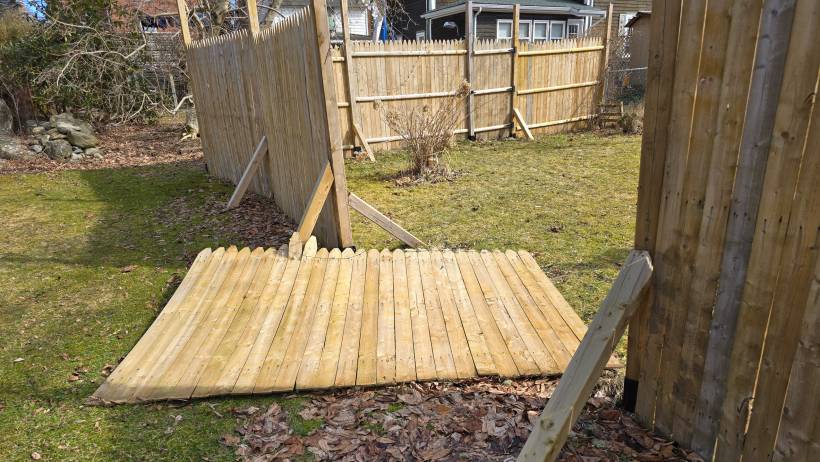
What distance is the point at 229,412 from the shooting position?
2.83m

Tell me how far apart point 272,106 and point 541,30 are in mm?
20192

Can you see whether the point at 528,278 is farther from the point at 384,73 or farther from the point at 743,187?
the point at 384,73

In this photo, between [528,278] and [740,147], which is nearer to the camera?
[740,147]

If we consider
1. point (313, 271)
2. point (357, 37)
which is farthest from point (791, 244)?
point (357, 37)

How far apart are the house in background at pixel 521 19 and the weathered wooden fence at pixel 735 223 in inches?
801

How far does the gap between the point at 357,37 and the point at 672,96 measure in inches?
1134

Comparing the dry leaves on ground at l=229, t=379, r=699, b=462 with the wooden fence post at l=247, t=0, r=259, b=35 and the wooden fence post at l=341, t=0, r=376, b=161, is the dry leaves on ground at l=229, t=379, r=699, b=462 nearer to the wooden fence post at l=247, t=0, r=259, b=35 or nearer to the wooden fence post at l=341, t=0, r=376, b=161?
the wooden fence post at l=247, t=0, r=259, b=35

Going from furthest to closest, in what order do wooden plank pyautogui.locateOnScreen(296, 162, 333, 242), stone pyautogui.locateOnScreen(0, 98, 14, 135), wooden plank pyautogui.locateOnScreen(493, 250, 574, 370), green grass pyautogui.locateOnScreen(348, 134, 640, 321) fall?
stone pyautogui.locateOnScreen(0, 98, 14, 135)
green grass pyautogui.locateOnScreen(348, 134, 640, 321)
wooden plank pyautogui.locateOnScreen(296, 162, 333, 242)
wooden plank pyautogui.locateOnScreen(493, 250, 574, 370)

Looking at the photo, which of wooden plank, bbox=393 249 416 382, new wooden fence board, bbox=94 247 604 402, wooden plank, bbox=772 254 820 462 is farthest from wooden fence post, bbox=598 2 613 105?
wooden plank, bbox=772 254 820 462

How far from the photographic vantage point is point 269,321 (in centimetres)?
371

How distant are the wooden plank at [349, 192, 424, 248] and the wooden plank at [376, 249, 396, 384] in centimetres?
47

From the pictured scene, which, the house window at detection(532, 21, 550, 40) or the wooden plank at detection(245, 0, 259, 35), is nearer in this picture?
the wooden plank at detection(245, 0, 259, 35)

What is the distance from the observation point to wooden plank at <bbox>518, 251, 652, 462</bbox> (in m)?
2.04

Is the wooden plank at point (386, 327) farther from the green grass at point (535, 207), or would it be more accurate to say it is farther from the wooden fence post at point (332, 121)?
the green grass at point (535, 207)
